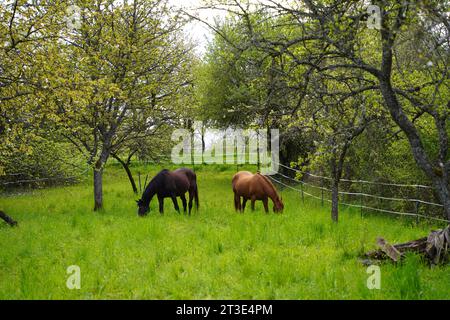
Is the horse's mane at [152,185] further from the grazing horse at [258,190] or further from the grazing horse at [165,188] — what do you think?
the grazing horse at [258,190]

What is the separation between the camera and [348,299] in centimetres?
548

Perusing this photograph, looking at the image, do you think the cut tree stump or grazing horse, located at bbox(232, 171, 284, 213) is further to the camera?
grazing horse, located at bbox(232, 171, 284, 213)

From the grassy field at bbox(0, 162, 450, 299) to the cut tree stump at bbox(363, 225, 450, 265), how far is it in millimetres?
308

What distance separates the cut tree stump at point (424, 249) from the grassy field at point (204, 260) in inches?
12.1

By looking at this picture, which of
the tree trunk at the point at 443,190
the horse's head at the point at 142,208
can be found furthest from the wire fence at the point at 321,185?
the horse's head at the point at 142,208

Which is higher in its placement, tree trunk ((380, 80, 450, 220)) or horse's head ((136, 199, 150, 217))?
tree trunk ((380, 80, 450, 220))

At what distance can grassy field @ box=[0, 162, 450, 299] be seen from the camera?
233 inches

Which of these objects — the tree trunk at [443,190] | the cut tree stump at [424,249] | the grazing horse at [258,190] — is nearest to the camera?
the tree trunk at [443,190]

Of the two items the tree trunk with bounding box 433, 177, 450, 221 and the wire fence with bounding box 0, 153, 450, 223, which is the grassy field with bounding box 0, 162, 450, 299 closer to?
the wire fence with bounding box 0, 153, 450, 223

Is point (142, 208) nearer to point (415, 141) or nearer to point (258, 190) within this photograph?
point (258, 190)

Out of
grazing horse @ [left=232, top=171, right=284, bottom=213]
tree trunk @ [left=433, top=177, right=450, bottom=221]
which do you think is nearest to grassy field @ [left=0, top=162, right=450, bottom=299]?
tree trunk @ [left=433, top=177, right=450, bottom=221]

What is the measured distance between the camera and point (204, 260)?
294 inches

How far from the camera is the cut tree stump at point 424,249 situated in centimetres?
683
